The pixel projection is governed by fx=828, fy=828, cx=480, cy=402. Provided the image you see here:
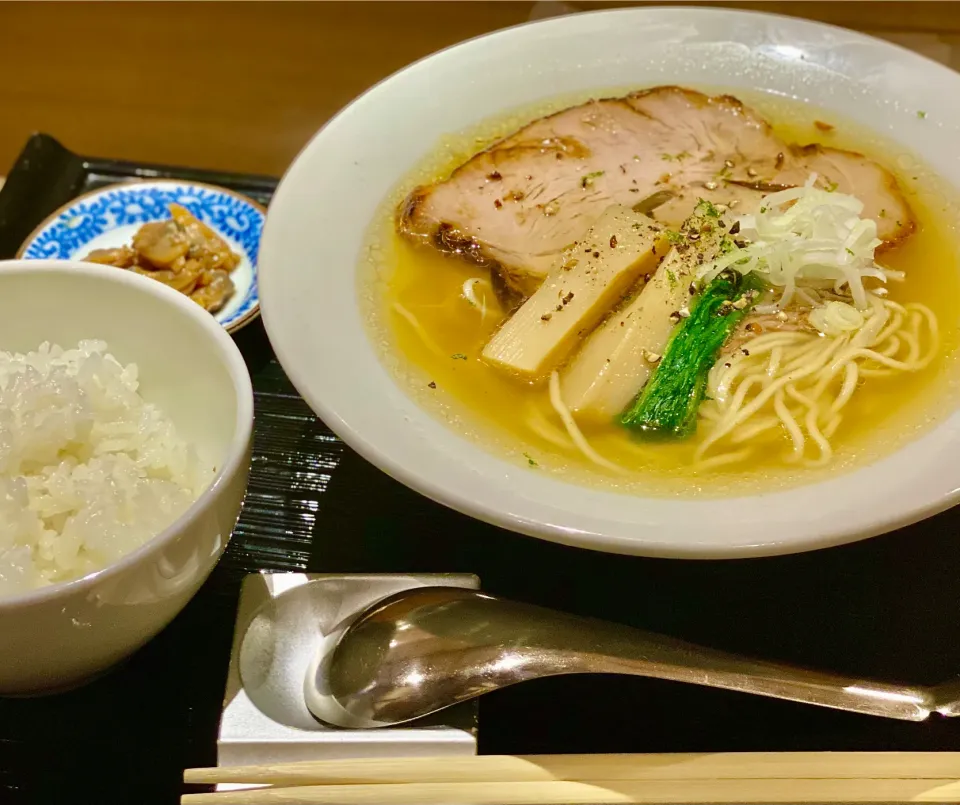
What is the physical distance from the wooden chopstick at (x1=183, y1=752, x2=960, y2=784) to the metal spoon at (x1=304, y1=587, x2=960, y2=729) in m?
0.08

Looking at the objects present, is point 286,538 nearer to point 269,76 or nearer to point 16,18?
point 269,76

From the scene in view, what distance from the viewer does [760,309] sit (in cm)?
174

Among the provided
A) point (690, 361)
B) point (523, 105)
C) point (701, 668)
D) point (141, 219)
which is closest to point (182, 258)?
point (141, 219)

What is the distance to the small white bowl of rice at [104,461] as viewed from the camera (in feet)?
3.58

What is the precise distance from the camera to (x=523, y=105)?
2271mm

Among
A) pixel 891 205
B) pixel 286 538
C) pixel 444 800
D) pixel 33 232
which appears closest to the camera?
pixel 444 800

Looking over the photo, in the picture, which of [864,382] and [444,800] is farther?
[864,382]

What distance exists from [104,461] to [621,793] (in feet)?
3.01

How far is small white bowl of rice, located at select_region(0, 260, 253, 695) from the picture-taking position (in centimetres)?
109

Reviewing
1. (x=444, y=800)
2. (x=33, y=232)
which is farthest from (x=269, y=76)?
(x=444, y=800)

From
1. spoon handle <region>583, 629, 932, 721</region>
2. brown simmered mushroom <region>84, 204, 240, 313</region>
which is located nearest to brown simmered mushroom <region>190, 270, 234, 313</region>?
brown simmered mushroom <region>84, 204, 240, 313</region>

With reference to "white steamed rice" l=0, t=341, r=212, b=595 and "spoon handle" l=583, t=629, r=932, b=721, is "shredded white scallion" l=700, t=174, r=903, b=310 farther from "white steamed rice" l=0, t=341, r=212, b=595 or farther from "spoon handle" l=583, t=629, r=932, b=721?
"white steamed rice" l=0, t=341, r=212, b=595

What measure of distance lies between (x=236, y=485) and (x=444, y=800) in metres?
0.52

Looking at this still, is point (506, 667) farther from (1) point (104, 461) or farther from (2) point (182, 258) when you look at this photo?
(2) point (182, 258)
